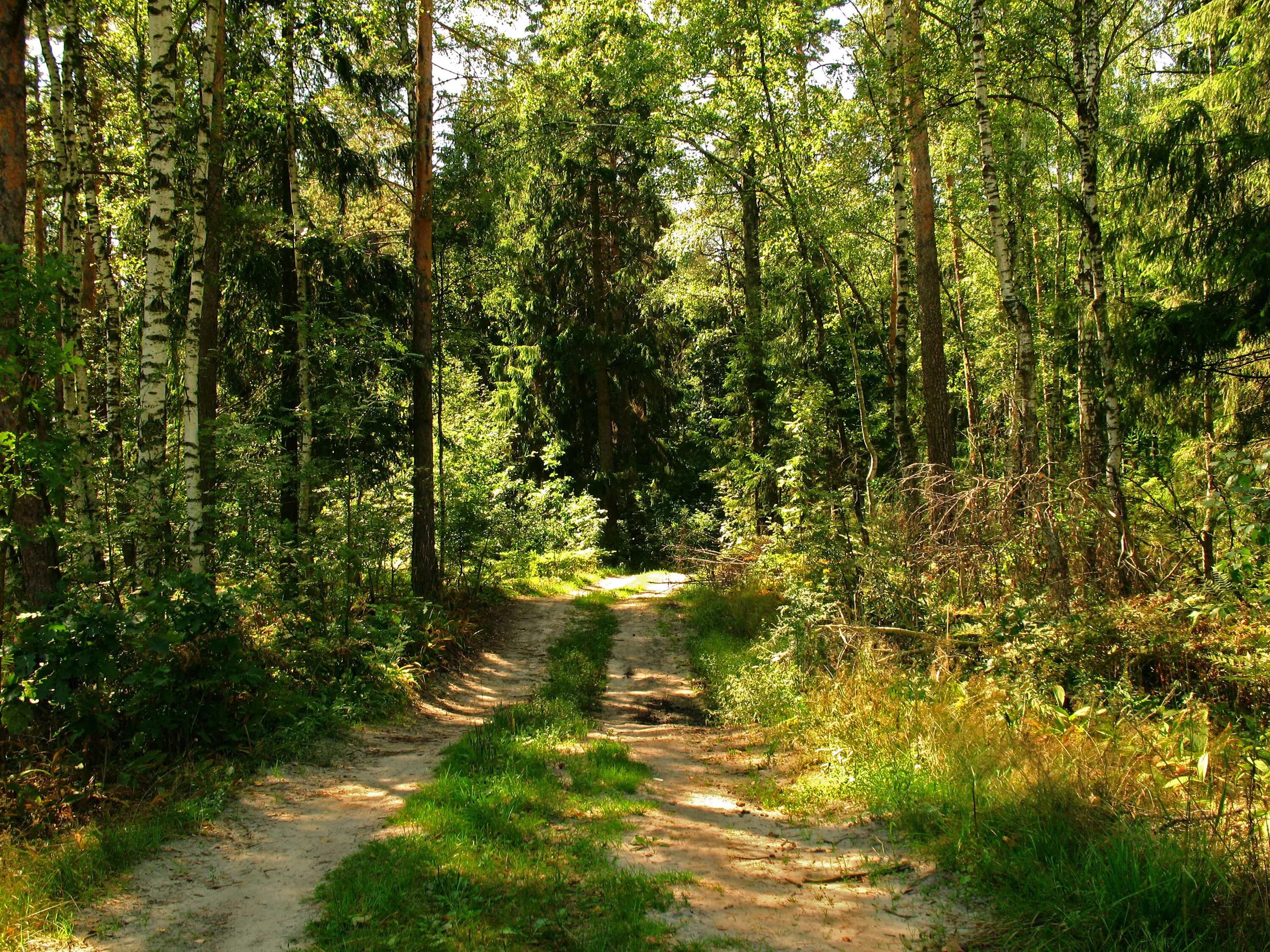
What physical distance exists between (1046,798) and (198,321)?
8528 millimetres

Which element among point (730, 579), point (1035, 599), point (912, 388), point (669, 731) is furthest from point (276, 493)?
point (912, 388)

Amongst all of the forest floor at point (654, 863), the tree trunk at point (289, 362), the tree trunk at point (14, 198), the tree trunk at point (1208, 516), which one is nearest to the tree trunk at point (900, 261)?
the tree trunk at point (1208, 516)

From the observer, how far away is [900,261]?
1179 cm

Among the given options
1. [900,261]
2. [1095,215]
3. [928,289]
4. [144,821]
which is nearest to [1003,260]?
[928,289]

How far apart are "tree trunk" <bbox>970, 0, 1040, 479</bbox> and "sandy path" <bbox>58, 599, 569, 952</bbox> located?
24.1 feet

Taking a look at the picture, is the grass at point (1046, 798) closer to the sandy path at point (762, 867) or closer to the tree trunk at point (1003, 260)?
the sandy path at point (762, 867)

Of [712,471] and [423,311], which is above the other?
[423,311]

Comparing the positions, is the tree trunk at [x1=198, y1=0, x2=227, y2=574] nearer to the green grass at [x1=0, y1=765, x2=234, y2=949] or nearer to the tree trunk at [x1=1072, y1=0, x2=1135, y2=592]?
the green grass at [x1=0, y1=765, x2=234, y2=949]

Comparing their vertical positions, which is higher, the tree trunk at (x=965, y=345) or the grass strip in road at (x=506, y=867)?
the tree trunk at (x=965, y=345)

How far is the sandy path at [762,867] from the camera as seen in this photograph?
12.3ft

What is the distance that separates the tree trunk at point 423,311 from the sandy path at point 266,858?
4180 mm

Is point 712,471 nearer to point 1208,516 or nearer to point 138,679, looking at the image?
point 1208,516

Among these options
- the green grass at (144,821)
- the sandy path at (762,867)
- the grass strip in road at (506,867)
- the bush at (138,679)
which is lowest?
the sandy path at (762,867)

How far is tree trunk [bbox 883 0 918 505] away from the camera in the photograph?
9.52 metres
